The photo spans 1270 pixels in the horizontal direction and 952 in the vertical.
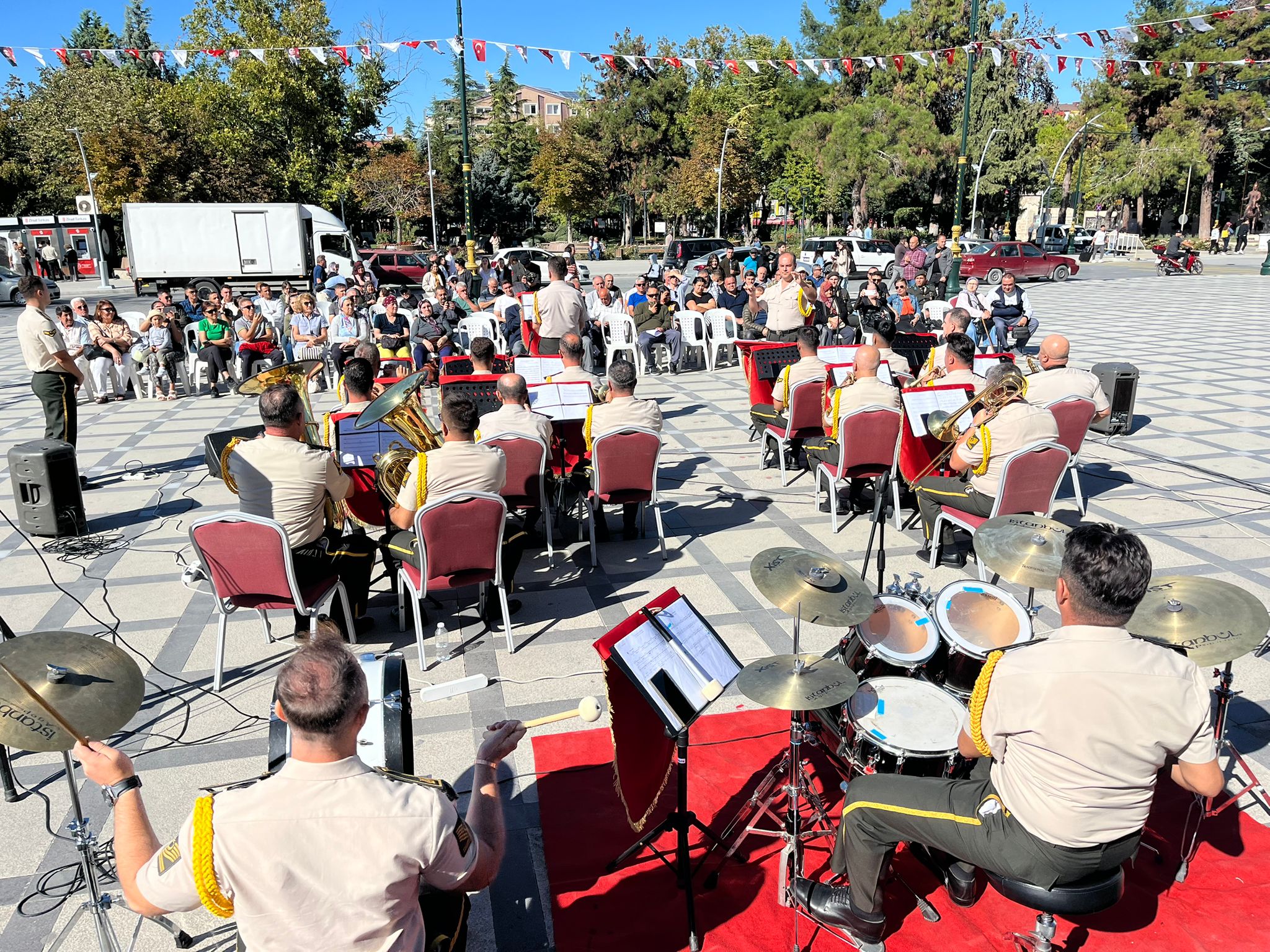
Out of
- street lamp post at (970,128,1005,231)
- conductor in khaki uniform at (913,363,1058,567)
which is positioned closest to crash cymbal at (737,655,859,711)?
conductor in khaki uniform at (913,363,1058,567)

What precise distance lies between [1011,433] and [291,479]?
14.8 ft

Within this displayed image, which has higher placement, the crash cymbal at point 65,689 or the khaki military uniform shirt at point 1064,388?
the khaki military uniform shirt at point 1064,388

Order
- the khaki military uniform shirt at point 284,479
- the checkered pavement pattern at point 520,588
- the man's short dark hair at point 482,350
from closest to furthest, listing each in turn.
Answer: the checkered pavement pattern at point 520,588
the khaki military uniform shirt at point 284,479
the man's short dark hair at point 482,350

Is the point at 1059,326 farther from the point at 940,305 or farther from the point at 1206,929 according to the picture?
the point at 1206,929

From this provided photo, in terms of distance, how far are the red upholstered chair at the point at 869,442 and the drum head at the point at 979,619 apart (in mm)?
2739

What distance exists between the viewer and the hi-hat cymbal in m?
3.53

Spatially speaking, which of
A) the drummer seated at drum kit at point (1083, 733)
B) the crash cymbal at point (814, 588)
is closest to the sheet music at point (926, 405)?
the crash cymbal at point (814, 588)

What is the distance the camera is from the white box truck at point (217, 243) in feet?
85.5

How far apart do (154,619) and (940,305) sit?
12.0 m

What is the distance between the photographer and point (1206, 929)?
3.15 m

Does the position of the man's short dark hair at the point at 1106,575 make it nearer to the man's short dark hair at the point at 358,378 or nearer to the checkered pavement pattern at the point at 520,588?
the checkered pavement pattern at the point at 520,588

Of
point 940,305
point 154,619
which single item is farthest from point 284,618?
point 940,305

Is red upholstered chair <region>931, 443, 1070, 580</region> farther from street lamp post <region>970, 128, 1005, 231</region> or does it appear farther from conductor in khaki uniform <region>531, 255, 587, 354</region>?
street lamp post <region>970, 128, 1005, 231</region>

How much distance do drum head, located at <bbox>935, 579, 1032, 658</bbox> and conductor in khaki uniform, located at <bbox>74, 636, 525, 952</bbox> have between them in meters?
2.41
